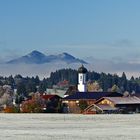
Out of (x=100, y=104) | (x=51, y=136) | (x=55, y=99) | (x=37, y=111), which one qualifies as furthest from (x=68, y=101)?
(x=51, y=136)

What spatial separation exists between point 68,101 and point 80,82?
23.4 metres

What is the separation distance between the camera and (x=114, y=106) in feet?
320

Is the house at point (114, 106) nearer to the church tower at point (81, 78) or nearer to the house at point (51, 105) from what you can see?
the house at point (51, 105)

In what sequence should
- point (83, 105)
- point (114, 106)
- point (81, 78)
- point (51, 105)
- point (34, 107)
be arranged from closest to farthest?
point (34, 107)
point (114, 106)
point (51, 105)
point (83, 105)
point (81, 78)

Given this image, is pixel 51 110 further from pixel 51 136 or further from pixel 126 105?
pixel 51 136

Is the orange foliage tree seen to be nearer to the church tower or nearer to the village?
the village

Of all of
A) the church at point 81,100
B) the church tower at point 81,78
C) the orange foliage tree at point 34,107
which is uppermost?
the church tower at point 81,78

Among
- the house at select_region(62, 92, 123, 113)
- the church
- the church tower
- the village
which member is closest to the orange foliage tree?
the village

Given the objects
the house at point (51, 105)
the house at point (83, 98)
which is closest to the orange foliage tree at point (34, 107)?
the house at point (51, 105)

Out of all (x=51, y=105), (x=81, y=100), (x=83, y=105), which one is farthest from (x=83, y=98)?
(x=51, y=105)

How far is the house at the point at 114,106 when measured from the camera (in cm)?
9356

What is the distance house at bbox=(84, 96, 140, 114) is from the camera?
9356cm

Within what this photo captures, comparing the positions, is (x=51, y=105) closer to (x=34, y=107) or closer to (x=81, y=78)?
(x=34, y=107)

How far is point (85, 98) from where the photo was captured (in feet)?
365
